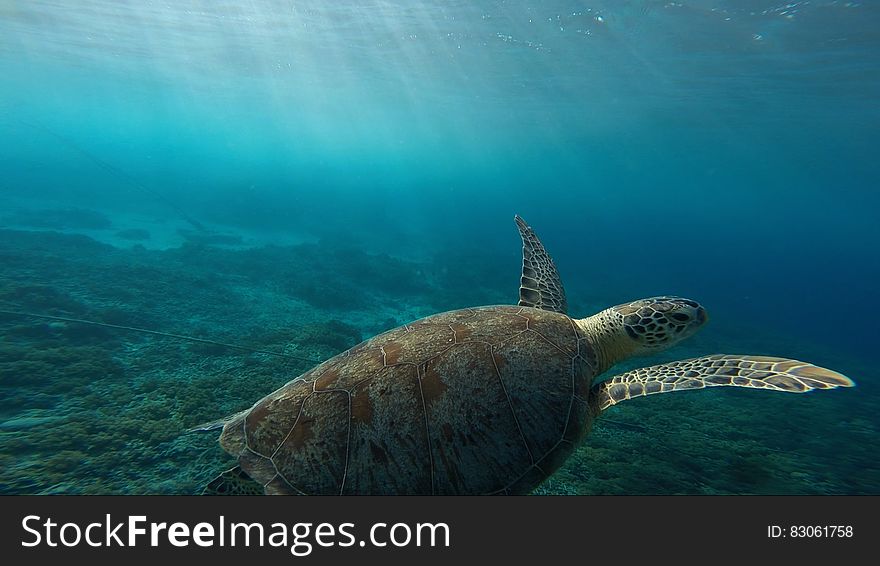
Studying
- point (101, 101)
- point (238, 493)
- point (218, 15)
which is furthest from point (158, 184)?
point (238, 493)

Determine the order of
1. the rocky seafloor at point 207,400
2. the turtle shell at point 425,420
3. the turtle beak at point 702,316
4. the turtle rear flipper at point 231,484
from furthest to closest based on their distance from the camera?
the rocky seafloor at point 207,400, the turtle beak at point 702,316, the turtle rear flipper at point 231,484, the turtle shell at point 425,420

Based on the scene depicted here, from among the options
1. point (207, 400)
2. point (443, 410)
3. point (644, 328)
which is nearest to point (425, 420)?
point (443, 410)

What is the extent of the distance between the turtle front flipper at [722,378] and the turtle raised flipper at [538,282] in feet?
3.73

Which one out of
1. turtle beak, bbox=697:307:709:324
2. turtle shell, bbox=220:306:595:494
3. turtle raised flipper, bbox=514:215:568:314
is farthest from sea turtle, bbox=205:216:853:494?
turtle raised flipper, bbox=514:215:568:314

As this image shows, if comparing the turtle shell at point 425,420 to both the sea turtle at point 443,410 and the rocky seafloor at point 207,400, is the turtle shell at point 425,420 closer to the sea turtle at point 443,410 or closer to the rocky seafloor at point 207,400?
the sea turtle at point 443,410

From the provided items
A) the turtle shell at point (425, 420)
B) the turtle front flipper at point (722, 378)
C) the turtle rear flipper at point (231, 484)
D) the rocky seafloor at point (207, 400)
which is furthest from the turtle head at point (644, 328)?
the turtle rear flipper at point (231, 484)

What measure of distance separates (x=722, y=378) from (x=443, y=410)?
1.93m

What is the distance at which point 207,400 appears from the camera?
4.50 metres

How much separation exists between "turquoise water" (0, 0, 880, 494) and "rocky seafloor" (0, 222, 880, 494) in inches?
1.6

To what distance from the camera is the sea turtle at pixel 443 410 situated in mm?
2031

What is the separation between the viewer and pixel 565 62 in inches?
760

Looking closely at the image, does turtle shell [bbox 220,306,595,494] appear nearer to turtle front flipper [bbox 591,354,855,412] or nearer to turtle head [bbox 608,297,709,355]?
turtle front flipper [bbox 591,354,855,412]

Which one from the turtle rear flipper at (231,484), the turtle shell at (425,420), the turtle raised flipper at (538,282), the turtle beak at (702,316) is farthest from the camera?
the turtle raised flipper at (538,282)

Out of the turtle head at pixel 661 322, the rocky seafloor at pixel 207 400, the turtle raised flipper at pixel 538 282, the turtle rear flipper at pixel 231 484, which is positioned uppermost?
the turtle head at pixel 661 322
